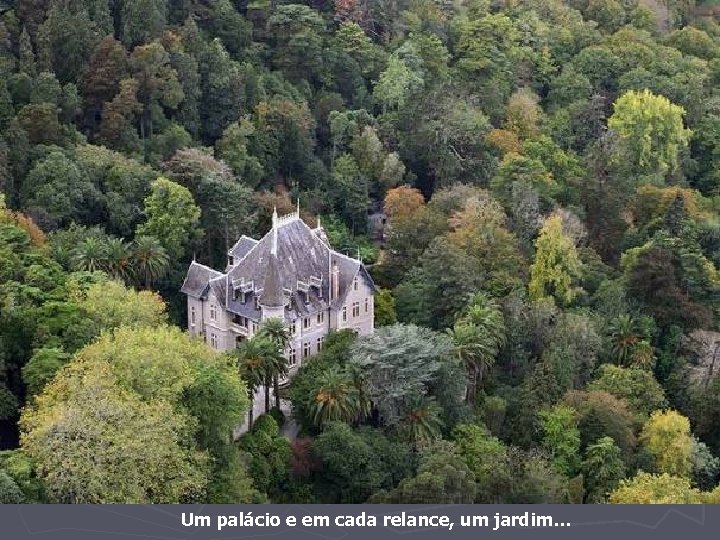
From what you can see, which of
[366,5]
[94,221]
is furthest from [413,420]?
[366,5]

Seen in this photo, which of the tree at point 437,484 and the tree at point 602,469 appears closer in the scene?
the tree at point 437,484

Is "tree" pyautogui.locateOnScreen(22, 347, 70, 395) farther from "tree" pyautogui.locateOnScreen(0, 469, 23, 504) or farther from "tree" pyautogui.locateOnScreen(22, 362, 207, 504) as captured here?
"tree" pyautogui.locateOnScreen(0, 469, 23, 504)

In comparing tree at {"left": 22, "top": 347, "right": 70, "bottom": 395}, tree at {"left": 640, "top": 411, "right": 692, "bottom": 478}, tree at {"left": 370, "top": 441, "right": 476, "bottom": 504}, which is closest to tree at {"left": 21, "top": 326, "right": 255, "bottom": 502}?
tree at {"left": 22, "top": 347, "right": 70, "bottom": 395}

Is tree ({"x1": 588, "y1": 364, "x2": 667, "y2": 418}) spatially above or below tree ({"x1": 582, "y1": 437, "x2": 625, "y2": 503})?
above

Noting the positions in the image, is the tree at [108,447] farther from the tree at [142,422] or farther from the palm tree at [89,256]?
the palm tree at [89,256]

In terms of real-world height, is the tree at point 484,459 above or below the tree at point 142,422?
below

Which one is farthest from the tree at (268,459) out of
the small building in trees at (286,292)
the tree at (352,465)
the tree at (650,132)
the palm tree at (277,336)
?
the tree at (650,132)
